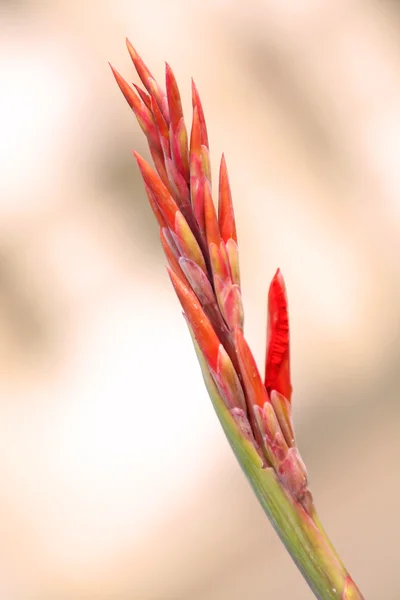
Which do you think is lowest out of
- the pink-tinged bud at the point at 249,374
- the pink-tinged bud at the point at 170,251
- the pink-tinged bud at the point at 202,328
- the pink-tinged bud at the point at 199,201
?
the pink-tinged bud at the point at 249,374

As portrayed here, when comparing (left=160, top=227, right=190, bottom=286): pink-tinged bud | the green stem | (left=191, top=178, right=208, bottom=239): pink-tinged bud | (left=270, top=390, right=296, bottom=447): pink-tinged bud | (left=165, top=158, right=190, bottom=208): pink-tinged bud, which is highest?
(left=165, top=158, right=190, bottom=208): pink-tinged bud

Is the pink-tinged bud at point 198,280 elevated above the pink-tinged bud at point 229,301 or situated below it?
above

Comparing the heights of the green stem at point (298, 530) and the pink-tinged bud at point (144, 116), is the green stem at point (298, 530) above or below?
below

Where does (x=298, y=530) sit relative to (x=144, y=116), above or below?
below

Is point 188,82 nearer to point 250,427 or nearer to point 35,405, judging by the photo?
point 35,405
